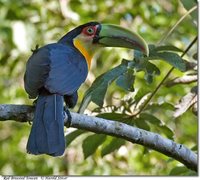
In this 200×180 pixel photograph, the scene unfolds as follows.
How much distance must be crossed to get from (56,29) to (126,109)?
2.20 meters

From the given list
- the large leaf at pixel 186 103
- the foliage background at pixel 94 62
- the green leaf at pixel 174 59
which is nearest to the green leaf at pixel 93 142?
the large leaf at pixel 186 103

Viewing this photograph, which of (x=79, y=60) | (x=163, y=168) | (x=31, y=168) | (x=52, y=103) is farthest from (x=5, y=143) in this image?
(x=52, y=103)

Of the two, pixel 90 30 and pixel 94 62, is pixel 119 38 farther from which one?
pixel 94 62

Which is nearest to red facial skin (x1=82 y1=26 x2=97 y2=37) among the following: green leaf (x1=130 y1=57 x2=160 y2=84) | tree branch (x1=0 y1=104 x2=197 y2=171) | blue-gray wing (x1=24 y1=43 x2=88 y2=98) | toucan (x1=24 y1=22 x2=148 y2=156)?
toucan (x1=24 y1=22 x2=148 y2=156)

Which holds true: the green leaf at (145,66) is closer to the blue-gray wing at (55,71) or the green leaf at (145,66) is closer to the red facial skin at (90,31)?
the blue-gray wing at (55,71)

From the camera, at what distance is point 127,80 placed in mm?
2809

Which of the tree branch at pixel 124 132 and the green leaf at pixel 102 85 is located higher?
the green leaf at pixel 102 85

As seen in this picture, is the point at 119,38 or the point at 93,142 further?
the point at 119,38

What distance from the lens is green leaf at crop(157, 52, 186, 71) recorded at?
9.20 ft

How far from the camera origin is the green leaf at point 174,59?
110 inches

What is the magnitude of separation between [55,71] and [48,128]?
41 centimetres

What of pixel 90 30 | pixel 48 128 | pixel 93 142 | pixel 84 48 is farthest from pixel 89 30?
pixel 48 128

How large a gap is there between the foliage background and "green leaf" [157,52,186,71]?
5.74 feet

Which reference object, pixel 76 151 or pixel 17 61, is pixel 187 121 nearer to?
pixel 76 151
